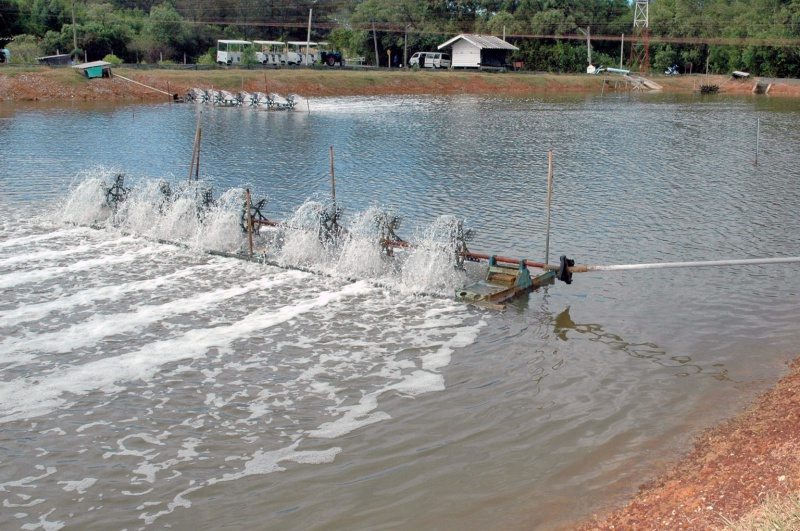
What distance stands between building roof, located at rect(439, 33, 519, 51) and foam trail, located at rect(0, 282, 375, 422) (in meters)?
93.7

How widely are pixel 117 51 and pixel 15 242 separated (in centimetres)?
7416

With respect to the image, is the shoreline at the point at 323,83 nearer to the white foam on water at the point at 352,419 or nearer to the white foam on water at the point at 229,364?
the white foam on water at the point at 229,364

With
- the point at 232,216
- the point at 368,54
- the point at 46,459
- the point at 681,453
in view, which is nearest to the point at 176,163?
the point at 232,216

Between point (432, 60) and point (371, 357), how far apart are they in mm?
97057

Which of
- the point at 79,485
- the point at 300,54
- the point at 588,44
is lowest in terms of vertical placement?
Result: the point at 79,485

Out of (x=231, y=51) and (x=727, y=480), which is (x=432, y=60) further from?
(x=727, y=480)

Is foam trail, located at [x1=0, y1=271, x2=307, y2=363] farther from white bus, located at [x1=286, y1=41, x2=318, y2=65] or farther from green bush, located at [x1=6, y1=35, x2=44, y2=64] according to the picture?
white bus, located at [x1=286, y1=41, x2=318, y2=65]

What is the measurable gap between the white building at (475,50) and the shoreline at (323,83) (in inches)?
243

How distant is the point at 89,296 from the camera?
63.5 feet

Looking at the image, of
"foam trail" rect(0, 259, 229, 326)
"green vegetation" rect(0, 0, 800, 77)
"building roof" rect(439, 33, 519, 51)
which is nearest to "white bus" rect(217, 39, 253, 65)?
"green vegetation" rect(0, 0, 800, 77)

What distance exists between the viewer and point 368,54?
113438 millimetres

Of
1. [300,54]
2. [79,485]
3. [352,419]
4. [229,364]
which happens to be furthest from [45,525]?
[300,54]

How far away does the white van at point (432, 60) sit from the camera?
108125 millimetres

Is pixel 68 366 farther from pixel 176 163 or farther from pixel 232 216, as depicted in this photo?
pixel 176 163
